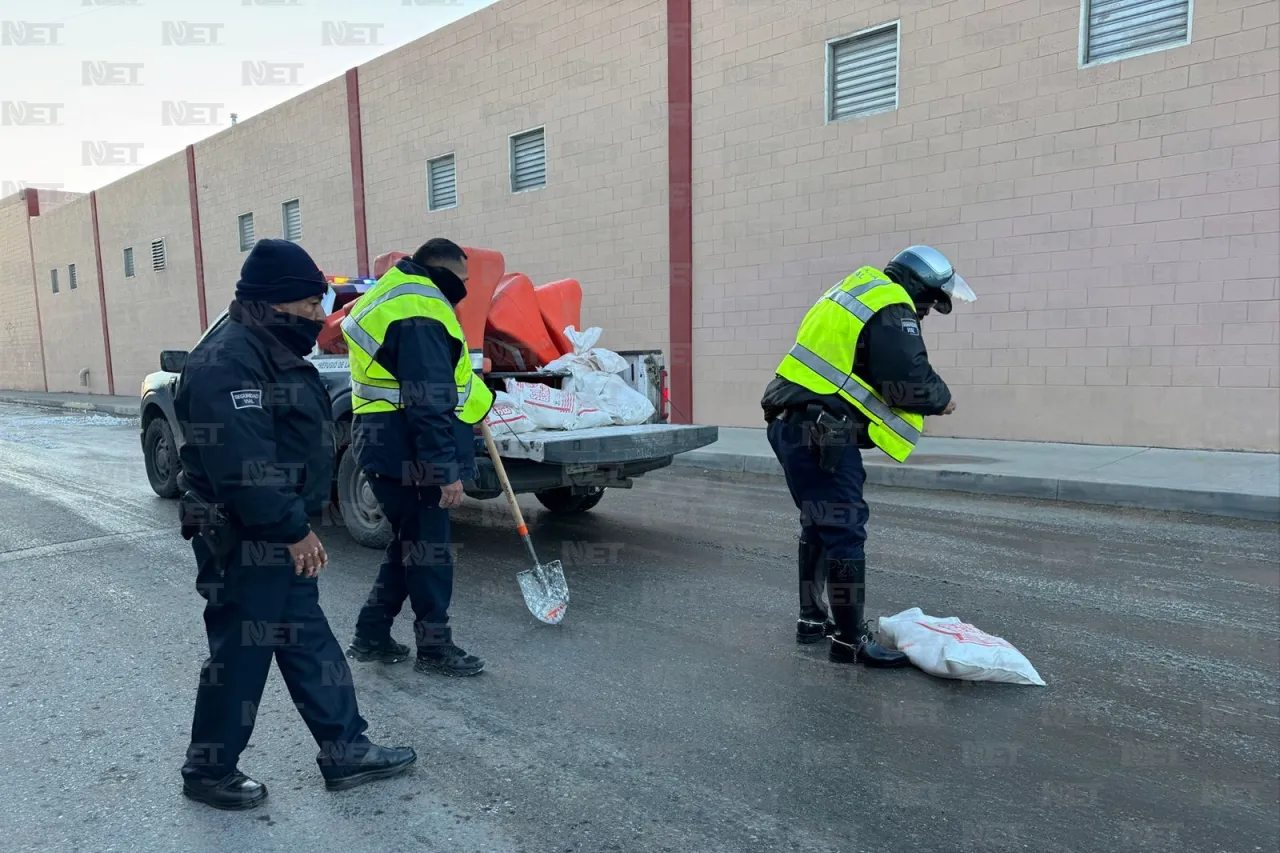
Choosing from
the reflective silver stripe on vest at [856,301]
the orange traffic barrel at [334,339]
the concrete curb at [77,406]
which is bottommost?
the concrete curb at [77,406]

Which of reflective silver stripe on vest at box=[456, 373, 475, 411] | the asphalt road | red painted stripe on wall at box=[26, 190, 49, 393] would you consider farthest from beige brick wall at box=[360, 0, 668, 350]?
red painted stripe on wall at box=[26, 190, 49, 393]

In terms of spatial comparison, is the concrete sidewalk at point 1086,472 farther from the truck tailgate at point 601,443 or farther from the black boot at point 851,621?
the black boot at point 851,621

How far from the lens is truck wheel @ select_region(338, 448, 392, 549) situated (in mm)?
6035

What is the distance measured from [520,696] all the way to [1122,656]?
9.00 feet

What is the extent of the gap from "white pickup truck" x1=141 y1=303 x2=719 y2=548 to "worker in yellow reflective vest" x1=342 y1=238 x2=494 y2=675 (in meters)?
1.34

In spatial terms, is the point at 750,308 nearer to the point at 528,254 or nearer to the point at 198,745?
the point at 528,254

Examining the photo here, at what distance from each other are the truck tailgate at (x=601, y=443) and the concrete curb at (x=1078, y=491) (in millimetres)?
3343

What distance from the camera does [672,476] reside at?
9.98 meters

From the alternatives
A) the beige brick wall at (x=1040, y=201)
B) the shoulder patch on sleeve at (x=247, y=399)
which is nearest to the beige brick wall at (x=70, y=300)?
the beige brick wall at (x=1040, y=201)

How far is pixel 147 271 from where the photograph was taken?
27625 mm

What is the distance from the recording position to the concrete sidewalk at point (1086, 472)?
23.7 ft

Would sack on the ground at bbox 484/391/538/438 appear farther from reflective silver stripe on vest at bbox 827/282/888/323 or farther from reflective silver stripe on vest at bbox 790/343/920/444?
reflective silver stripe on vest at bbox 827/282/888/323

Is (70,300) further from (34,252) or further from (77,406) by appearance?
(77,406)

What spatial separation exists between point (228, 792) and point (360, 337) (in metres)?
1.82
